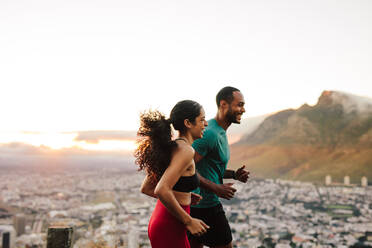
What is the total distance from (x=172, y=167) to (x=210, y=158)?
926 mm

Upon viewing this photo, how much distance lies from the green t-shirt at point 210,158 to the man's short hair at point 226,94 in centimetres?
30

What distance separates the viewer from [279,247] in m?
15.9

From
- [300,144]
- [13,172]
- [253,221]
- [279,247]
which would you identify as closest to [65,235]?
[279,247]

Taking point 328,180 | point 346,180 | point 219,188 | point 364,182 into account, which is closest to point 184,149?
point 219,188

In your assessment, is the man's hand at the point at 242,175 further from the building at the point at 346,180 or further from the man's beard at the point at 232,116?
the building at the point at 346,180

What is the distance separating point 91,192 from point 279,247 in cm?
2919

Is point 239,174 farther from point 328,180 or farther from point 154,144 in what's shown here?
point 328,180

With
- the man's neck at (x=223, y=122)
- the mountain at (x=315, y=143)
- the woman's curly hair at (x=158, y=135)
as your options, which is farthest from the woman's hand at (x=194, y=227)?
the mountain at (x=315, y=143)

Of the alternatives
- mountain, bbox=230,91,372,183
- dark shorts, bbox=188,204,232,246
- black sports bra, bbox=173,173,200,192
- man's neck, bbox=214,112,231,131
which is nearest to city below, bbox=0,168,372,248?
mountain, bbox=230,91,372,183

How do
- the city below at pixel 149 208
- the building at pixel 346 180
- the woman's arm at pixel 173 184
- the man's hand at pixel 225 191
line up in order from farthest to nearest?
the building at pixel 346 180 → the city below at pixel 149 208 → the man's hand at pixel 225 191 → the woman's arm at pixel 173 184

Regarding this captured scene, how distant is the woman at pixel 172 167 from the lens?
1921 millimetres

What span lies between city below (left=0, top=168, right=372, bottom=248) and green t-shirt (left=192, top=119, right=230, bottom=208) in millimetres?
11157

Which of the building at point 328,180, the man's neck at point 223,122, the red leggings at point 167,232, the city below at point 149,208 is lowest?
the city below at point 149,208

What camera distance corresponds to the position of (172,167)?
1.92 meters
